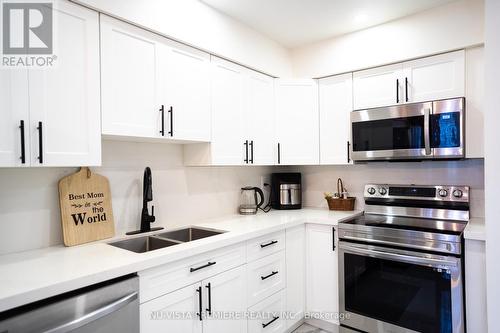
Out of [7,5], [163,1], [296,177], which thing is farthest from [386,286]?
[7,5]

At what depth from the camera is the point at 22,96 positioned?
4.21 ft

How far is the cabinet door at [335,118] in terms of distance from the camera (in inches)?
104

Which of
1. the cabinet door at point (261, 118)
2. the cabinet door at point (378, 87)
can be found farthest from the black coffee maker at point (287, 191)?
the cabinet door at point (378, 87)

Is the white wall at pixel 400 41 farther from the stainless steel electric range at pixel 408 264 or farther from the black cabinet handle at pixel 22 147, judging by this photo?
the black cabinet handle at pixel 22 147

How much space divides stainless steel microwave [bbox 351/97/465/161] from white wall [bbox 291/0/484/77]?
1.37 ft

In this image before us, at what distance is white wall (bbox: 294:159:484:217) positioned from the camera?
228 cm

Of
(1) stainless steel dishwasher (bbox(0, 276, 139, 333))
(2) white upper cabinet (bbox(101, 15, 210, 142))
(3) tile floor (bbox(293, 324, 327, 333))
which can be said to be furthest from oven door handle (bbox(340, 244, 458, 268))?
(1) stainless steel dishwasher (bbox(0, 276, 139, 333))

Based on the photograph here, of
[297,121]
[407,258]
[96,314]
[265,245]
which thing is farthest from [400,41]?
[96,314]

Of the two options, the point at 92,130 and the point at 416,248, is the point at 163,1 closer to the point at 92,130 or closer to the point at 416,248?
the point at 92,130

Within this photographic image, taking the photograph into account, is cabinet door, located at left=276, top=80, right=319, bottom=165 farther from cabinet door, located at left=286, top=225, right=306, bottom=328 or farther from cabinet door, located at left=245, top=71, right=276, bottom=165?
cabinet door, located at left=286, top=225, right=306, bottom=328

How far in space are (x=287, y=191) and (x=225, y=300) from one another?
54.6 inches

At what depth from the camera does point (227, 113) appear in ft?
7.55

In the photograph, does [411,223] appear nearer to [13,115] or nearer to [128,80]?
[128,80]

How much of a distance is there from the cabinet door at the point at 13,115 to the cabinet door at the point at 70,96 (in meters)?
0.03
